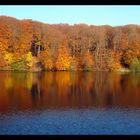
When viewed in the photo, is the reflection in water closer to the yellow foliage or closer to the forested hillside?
the forested hillside

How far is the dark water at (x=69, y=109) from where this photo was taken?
22.4ft

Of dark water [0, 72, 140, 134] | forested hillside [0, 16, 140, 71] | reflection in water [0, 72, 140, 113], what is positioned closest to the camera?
dark water [0, 72, 140, 134]

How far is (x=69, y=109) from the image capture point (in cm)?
933

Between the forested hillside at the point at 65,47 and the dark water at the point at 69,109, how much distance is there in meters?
5.52

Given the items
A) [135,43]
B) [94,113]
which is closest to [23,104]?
[94,113]

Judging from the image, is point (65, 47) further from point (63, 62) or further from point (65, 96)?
point (65, 96)

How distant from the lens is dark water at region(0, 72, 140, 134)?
22.4 feet

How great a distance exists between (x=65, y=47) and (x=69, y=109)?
1231 centimetres

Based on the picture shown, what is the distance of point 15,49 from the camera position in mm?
20203

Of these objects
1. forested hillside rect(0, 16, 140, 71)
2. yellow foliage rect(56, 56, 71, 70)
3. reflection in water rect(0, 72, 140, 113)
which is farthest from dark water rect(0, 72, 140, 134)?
yellow foliage rect(56, 56, 71, 70)

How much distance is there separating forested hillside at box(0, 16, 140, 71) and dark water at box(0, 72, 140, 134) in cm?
552

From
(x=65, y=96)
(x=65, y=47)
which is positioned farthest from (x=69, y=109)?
(x=65, y=47)

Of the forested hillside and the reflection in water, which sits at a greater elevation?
the forested hillside

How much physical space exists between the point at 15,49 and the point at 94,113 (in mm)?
12443
